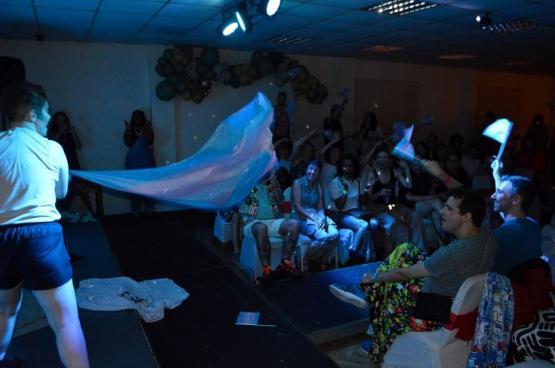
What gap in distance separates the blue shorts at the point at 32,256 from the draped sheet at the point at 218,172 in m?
0.89

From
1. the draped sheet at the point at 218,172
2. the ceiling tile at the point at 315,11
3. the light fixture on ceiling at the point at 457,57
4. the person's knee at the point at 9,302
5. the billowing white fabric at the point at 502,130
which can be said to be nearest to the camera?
the person's knee at the point at 9,302

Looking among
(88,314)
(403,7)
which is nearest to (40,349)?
(88,314)

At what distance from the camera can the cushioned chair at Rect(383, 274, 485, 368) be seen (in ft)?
6.58

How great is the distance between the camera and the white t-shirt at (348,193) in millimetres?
4480

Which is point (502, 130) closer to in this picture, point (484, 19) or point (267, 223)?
point (484, 19)

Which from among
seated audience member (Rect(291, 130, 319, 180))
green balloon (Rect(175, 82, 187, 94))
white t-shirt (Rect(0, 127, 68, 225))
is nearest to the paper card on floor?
white t-shirt (Rect(0, 127, 68, 225))

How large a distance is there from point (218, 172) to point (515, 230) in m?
1.92

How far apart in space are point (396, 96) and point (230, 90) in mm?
3838

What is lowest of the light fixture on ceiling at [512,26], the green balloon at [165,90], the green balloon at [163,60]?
the green balloon at [165,90]

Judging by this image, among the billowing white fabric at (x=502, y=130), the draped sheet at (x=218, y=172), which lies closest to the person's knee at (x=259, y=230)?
the draped sheet at (x=218, y=172)

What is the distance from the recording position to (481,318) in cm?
199

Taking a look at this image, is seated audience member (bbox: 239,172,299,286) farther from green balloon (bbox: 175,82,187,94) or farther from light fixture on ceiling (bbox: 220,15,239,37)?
green balloon (bbox: 175,82,187,94)

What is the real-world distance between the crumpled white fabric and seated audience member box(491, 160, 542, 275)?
2.29 m

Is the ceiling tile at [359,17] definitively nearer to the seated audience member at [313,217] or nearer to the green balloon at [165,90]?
the seated audience member at [313,217]
